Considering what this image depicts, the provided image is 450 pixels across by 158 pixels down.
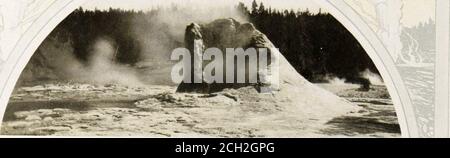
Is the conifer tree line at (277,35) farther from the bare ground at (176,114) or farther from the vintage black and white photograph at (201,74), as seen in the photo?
the bare ground at (176,114)

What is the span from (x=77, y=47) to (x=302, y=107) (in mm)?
1343

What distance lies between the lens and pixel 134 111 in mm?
3059

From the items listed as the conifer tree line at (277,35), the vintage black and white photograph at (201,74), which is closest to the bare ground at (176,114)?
the vintage black and white photograph at (201,74)

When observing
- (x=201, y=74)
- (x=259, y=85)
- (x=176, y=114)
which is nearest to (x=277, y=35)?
(x=259, y=85)

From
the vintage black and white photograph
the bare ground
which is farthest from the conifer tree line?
the bare ground

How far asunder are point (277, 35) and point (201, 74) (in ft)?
1.61

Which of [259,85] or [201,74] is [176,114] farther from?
[259,85]

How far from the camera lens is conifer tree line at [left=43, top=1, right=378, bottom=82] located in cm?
303

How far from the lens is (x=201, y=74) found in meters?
3.04

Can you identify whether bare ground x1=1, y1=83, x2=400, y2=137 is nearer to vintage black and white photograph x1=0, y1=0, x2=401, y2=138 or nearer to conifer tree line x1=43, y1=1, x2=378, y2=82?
vintage black and white photograph x1=0, y1=0, x2=401, y2=138

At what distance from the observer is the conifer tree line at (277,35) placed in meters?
3.03

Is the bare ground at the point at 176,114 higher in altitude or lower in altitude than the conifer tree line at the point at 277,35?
lower
